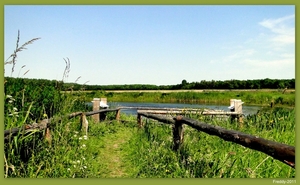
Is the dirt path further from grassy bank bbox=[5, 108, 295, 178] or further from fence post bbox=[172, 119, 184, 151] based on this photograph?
fence post bbox=[172, 119, 184, 151]

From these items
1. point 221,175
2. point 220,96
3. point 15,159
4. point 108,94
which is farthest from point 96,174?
point 108,94

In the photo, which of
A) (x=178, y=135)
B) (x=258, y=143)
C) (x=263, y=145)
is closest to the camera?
(x=263, y=145)

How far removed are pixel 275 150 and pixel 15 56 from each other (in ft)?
9.04

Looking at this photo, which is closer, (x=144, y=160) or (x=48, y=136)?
(x=48, y=136)

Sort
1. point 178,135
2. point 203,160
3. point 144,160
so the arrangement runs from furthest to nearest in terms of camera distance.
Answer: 1. point 178,135
2. point 144,160
3. point 203,160

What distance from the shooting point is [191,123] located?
5.05 metres

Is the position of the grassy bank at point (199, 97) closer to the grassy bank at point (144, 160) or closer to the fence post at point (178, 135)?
the fence post at point (178, 135)

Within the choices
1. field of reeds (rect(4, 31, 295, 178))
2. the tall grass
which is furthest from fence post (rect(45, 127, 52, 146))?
the tall grass

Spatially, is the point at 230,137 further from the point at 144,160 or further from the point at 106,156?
the point at 106,156

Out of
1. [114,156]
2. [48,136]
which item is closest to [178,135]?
[114,156]

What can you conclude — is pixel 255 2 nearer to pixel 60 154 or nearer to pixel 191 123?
pixel 191 123

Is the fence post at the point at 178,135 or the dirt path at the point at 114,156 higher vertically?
the fence post at the point at 178,135
